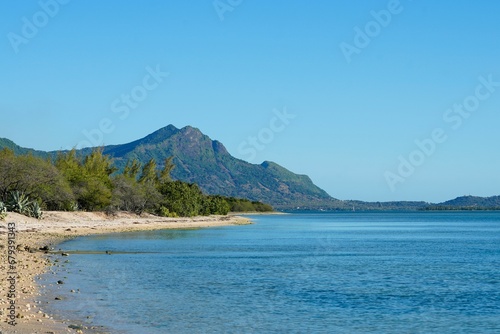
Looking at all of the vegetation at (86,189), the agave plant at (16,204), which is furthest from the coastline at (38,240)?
the vegetation at (86,189)

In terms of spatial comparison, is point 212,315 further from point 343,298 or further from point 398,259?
point 398,259

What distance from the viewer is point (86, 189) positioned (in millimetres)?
100812

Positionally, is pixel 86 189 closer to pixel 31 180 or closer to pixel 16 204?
pixel 31 180

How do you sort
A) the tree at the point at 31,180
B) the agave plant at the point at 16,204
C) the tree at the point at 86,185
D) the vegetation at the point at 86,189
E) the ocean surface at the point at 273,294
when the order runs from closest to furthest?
1. the ocean surface at the point at 273,294
2. the agave plant at the point at 16,204
3. the tree at the point at 31,180
4. the vegetation at the point at 86,189
5. the tree at the point at 86,185

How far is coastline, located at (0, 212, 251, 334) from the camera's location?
19486mm

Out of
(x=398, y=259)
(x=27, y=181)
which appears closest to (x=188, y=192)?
(x=27, y=181)

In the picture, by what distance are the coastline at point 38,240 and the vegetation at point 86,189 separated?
255 cm

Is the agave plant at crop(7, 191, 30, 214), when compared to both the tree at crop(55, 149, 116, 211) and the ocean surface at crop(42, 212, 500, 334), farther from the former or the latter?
the ocean surface at crop(42, 212, 500, 334)

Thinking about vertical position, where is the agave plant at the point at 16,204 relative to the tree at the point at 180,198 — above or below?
below

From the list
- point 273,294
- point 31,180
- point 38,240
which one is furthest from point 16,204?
point 273,294

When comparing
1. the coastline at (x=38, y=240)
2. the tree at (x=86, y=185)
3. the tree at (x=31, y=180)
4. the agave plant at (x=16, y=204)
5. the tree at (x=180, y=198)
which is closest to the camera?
the coastline at (x=38, y=240)

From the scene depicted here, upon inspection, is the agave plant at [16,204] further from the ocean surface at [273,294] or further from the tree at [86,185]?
the ocean surface at [273,294]

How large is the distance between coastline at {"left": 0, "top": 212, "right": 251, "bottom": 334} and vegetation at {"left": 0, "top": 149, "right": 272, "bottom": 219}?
2553mm

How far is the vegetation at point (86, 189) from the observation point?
265 ft
